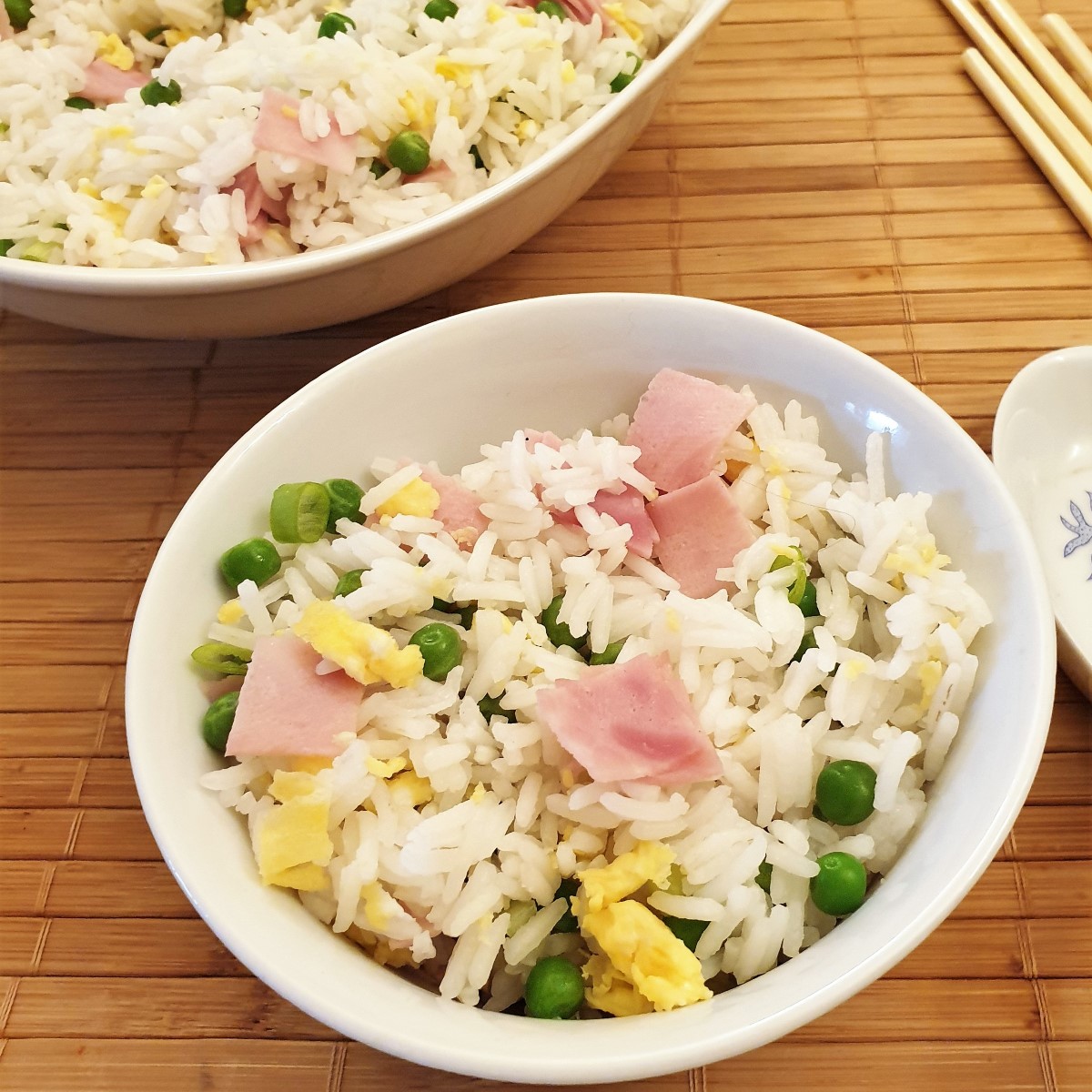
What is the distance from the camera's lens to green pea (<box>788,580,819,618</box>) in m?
1.39

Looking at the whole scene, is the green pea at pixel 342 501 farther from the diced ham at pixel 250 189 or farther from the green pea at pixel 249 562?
the diced ham at pixel 250 189

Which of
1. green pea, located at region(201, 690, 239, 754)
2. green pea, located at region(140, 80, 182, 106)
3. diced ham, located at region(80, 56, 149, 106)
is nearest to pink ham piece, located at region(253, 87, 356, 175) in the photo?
green pea, located at region(140, 80, 182, 106)

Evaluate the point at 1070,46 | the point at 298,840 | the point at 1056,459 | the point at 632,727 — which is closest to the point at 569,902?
the point at 632,727

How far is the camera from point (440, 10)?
202cm

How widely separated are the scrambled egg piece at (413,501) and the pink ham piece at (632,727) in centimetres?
37

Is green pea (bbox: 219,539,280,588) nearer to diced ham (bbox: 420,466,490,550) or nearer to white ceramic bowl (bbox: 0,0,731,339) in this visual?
diced ham (bbox: 420,466,490,550)

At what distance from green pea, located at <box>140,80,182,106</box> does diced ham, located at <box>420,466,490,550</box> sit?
1.14m

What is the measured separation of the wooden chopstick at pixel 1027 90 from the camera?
7.11 feet

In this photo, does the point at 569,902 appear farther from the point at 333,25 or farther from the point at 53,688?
the point at 333,25

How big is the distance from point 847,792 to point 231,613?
87 cm

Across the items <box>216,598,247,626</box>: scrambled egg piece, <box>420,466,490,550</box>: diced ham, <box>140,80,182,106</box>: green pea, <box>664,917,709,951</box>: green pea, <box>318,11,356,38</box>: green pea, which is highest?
<box>318,11,356,38</box>: green pea

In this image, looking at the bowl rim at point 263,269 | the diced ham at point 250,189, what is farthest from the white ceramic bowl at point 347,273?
the diced ham at point 250,189

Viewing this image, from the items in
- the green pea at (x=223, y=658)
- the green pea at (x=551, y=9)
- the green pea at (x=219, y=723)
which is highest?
the green pea at (x=551, y=9)

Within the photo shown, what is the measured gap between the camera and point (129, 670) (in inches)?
49.0
